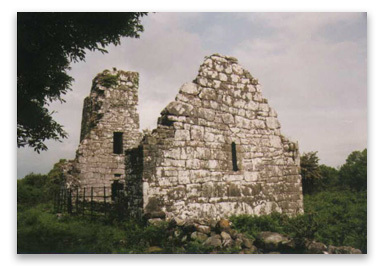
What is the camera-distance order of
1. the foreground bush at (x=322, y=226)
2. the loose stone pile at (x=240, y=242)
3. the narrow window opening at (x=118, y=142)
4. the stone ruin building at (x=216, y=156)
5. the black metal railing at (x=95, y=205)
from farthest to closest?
the narrow window opening at (x=118, y=142)
the black metal railing at (x=95, y=205)
the stone ruin building at (x=216, y=156)
the foreground bush at (x=322, y=226)
the loose stone pile at (x=240, y=242)

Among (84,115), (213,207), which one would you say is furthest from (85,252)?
(84,115)

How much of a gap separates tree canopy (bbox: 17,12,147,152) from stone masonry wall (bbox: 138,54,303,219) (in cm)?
195

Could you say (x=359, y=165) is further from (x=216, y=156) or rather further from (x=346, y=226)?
(x=216, y=156)

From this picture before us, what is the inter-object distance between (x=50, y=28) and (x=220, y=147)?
426cm

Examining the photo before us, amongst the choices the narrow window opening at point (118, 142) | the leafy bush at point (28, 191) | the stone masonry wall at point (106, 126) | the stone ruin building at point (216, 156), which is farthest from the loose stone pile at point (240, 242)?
the narrow window opening at point (118, 142)

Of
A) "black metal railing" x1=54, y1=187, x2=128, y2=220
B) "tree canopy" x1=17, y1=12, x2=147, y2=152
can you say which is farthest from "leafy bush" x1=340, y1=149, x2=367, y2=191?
"tree canopy" x1=17, y1=12, x2=147, y2=152

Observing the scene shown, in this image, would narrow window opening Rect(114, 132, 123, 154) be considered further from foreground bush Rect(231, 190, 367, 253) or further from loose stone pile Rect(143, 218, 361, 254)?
loose stone pile Rect(143, 218, 361, 254)

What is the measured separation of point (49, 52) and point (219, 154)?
4.18m

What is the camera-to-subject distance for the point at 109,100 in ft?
39.5

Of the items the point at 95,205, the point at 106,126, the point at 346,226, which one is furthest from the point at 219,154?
the point at 106,126

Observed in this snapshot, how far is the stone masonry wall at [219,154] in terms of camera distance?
600 centimetres

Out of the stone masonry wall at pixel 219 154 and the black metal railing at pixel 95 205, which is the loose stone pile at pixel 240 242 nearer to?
the stone masonry wall at pixel 219 154

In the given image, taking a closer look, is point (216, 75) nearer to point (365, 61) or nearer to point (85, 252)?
point (365, 61)

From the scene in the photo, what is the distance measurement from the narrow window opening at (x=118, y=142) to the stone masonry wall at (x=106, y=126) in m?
0.18
